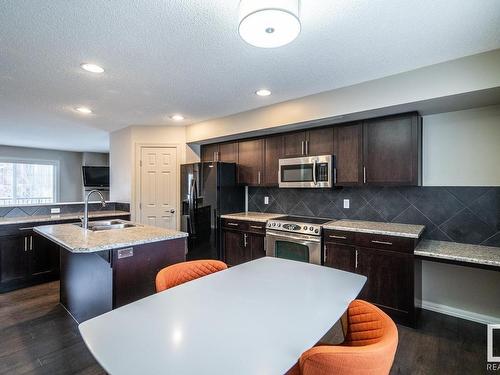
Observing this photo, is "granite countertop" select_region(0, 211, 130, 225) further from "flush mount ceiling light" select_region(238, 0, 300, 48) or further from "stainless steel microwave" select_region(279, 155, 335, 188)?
"flush mount ceiling light" select_region(238, 0, 300, 48)

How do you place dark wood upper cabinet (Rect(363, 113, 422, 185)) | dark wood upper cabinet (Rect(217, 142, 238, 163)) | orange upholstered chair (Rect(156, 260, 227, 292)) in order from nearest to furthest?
1. orange upholstered chair (Rect(156, 260, 227, 292))
2. dark wood upper cabinet (Rect(363, 113, 422, 185))
3. dark wood upper cabinet (Rect(217, 142, 238, 163))

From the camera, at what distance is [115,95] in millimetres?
3035

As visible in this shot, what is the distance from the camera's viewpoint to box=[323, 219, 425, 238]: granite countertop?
2500 millimetres

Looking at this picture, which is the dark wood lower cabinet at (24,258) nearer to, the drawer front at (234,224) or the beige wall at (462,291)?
the drawer front at (234,224)

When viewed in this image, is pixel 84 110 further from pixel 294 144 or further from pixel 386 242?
pixel 386 242

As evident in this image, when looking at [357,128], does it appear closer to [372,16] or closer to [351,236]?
[351,236]

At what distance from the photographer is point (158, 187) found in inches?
177

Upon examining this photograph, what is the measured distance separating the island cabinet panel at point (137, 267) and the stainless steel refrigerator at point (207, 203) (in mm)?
1491

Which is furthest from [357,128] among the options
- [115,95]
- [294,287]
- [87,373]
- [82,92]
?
[87,373]

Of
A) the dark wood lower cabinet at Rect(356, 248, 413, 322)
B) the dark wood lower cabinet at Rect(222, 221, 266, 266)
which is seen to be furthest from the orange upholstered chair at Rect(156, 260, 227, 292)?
the dark wood lower cabinet at Rect(222, 221, 266, 266)

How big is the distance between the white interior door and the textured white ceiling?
1263 mm

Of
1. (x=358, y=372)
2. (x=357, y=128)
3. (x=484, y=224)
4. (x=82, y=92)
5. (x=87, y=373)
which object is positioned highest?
(x=82, y=92)

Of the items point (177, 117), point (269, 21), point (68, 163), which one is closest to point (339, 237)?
point (269, 21)

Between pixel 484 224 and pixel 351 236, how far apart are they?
1.24 metres
